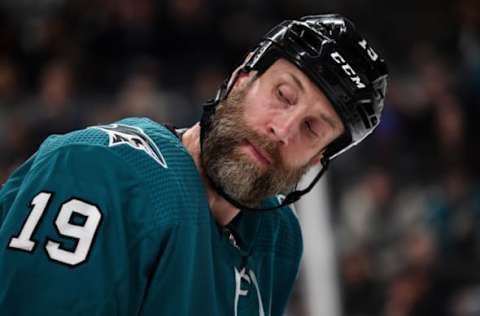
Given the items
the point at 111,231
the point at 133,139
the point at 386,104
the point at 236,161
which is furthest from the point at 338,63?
the point at 386,104

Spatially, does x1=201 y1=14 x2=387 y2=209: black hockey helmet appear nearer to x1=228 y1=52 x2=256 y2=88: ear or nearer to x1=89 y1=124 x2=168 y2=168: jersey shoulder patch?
x1=228 y1=52 x2=256 y2=88: ear

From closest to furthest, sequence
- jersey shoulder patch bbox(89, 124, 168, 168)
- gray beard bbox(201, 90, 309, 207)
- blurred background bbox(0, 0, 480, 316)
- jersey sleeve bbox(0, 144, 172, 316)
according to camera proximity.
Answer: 1. jersey sleeve bbox(0, 144, 172, 316)
2. jersey shoulder patch bbox(89, 124, 168, 168)
3. gray beard bbox(201, 90, 309, 207)
4. blurred background bbox(0, 0, 480, 316)

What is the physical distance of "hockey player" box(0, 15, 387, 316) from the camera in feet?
4.27

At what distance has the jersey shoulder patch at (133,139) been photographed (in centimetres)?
142

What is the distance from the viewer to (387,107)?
369 centimetres

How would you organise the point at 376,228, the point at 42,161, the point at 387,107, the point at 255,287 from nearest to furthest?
the point at 42,161 < the point at 255,287 < the point at 376,228 < the point at 387,107

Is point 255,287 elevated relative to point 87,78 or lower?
lower

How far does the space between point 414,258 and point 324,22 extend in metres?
1.83

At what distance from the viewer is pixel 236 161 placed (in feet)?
5.02

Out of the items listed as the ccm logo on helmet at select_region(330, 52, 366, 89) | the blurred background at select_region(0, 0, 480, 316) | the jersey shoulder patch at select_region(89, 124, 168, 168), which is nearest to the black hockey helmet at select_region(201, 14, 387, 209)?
the ccm logo on helmet at select_region(330, 52, 366, 89)

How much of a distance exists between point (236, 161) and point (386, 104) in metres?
2.22

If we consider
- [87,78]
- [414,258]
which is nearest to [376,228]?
[414,258]

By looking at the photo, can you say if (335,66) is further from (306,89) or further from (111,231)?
(111,231)

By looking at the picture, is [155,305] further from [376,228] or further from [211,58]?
[211,58]
